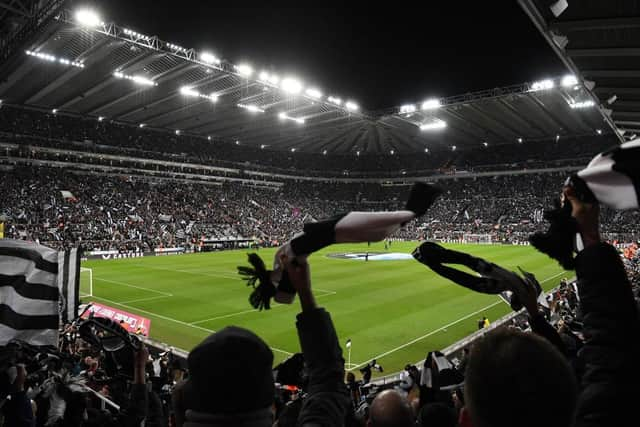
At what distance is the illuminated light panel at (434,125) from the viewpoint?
55.7 m

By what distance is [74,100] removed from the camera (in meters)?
41.3

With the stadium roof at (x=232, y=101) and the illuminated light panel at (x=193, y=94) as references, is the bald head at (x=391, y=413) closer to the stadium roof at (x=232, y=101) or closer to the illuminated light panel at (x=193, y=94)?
the stadium roof at (x=232, y=101)

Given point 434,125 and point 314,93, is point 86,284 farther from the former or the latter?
point 434,125

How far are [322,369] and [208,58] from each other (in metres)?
33.8

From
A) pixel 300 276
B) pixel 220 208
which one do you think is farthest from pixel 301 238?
pixel 220 208

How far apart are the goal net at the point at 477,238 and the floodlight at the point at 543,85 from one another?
19896mm

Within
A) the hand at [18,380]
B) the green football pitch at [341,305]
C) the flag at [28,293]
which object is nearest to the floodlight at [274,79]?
the green football pitch at [341,305]

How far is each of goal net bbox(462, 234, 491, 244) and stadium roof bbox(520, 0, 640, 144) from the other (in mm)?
43642

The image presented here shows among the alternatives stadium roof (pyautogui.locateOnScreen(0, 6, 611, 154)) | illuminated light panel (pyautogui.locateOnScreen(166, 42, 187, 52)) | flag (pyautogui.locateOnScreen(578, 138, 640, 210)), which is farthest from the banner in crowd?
illuminated light panel (pyautogui.locateOnScreen(166, 42, 187, 52))

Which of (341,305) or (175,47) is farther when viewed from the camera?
(175,47)

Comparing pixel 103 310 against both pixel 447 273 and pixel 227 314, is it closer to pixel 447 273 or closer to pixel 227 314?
pixel 227 314

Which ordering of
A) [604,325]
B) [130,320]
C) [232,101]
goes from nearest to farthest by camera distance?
[604,325] < [130,320] < [232,101]

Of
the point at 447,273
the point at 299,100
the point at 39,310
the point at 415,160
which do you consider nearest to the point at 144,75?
the point at 299,100

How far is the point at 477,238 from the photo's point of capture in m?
54.3
